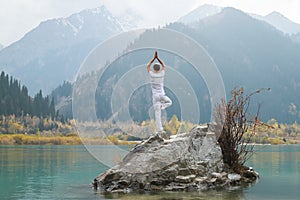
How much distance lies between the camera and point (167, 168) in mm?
14672

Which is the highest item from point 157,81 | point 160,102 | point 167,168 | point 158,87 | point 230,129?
point 157,81

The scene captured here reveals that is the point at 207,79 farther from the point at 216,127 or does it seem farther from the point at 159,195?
the point at 159,195

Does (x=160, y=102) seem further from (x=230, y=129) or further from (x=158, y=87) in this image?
(x=230, y=129)

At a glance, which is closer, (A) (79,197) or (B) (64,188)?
(A) (79,197)

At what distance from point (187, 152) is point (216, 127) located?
202cm

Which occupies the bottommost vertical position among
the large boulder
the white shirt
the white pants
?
the large boulder

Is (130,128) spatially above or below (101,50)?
below

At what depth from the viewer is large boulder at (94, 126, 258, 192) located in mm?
14461

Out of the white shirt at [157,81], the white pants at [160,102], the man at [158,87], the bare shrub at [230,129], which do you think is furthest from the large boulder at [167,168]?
the white shirt at [157,81]

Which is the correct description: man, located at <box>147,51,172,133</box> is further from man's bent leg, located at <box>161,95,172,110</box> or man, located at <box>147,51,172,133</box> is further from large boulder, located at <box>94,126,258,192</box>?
large boulder, located at <box>94,126,258,192</box>

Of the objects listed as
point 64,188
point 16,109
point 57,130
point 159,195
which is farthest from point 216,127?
point 16,109

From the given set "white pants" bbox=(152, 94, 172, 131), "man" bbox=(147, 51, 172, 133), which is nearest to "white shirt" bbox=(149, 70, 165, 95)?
"man" bbox=(147, 51, 172, 133)

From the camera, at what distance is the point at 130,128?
1736 cm

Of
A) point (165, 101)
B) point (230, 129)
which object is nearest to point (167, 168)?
point (165, 101)
